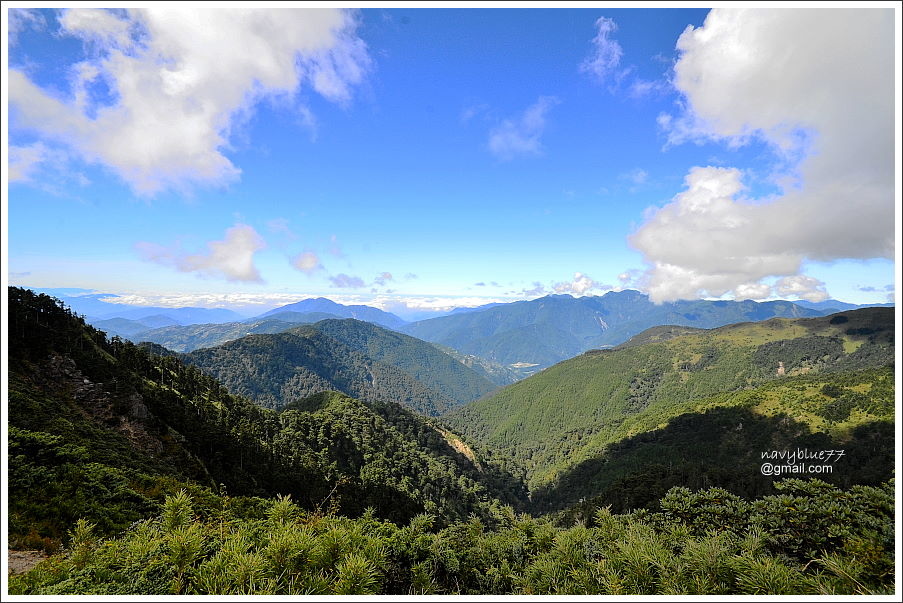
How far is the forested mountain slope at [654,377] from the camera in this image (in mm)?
137875

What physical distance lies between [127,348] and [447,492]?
5176cm

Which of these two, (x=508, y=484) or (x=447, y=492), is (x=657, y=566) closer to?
(x=447, y=492)

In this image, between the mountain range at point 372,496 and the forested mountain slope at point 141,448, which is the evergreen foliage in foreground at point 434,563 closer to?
the mountain range at point 372,496

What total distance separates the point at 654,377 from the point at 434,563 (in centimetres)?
19458

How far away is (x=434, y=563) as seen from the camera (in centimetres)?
756

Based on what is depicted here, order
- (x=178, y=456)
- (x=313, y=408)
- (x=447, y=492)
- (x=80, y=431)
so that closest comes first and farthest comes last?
(x=80, y=431), (x=178, y=456), (x=447, y=492), (x=313, y=408)

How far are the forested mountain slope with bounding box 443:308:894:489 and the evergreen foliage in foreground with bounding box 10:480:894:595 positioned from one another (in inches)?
4630

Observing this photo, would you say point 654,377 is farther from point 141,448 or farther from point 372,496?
point 141,448

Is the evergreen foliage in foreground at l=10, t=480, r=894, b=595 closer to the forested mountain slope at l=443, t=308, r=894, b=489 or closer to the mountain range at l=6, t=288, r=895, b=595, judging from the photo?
the mountain range at l=6, t=288, r=895, b=595

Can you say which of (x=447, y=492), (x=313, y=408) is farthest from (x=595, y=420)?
(x=313, y=408)

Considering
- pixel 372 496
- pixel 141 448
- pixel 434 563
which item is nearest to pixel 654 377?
pixel 372 496

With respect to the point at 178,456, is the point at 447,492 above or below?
below

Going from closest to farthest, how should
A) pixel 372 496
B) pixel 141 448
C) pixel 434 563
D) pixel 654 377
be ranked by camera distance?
pixel 434 563 < pixel 141 448 < pixel 372 496 < pixel 654 377

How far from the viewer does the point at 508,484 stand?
3374 inches
